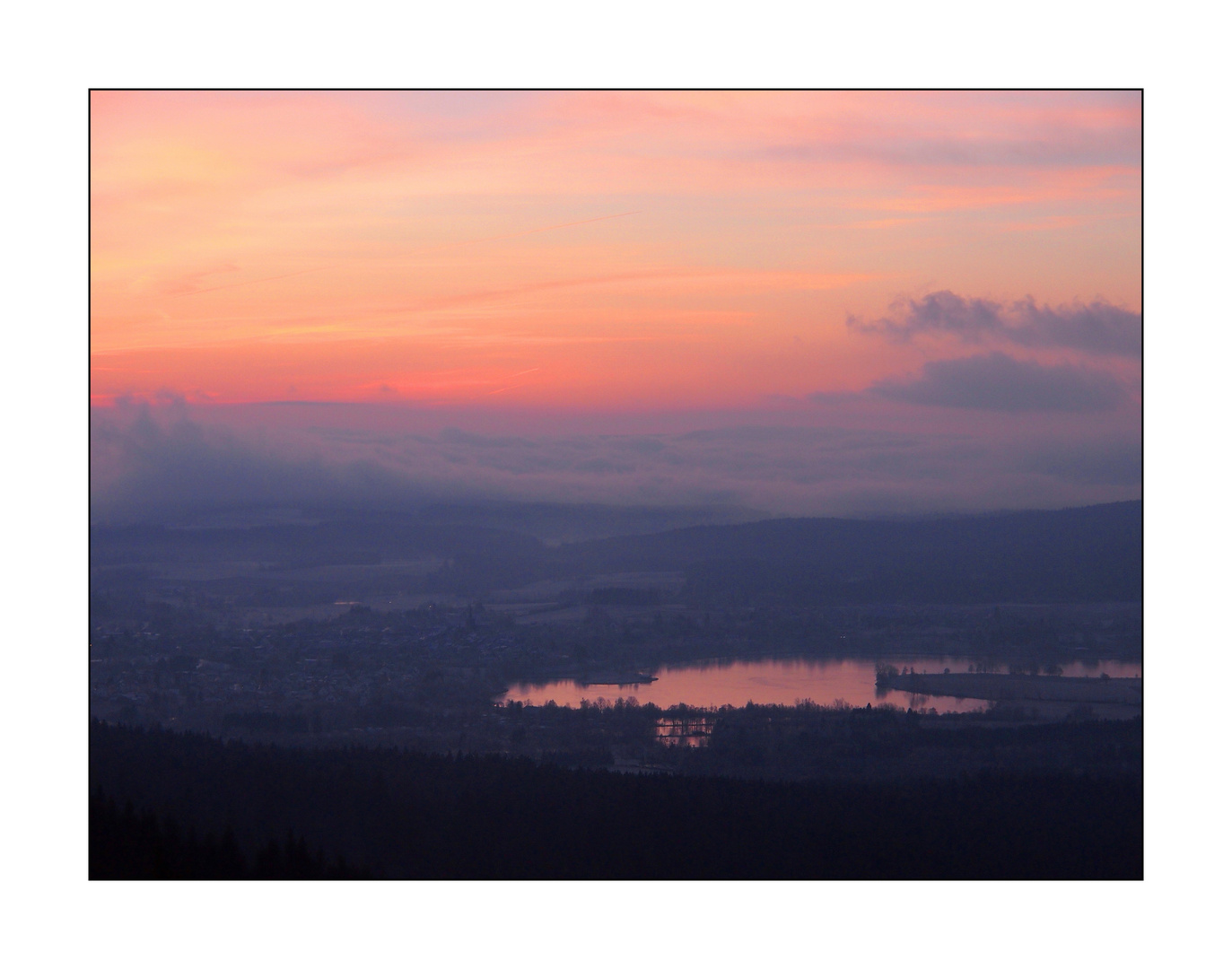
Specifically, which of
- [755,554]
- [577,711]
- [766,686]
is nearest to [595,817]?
[577,711]

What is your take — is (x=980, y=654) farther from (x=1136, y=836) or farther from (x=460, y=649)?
(x=460, y=649)

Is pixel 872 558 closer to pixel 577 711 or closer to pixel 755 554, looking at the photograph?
pixel 755 554

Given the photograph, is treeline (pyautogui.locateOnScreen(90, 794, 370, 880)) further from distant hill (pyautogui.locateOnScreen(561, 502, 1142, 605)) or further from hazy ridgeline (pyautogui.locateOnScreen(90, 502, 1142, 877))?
distant hill (pyautogui.locateOnScreen(561, 502, 1142, 605))

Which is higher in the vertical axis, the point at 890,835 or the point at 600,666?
the point at 600,666

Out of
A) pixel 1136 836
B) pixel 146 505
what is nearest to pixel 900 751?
pixel 1136 836

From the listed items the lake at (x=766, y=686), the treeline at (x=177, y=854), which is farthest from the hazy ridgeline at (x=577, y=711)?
the lake at (x=766, y=686)

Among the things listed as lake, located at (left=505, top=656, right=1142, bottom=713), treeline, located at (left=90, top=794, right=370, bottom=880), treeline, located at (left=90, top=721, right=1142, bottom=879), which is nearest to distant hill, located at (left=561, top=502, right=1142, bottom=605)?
lake, located at (left=505, top=656, right=1142, bottom=713)

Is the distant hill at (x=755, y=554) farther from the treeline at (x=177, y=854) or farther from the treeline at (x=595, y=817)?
the treeline at (x=177, y=854)
